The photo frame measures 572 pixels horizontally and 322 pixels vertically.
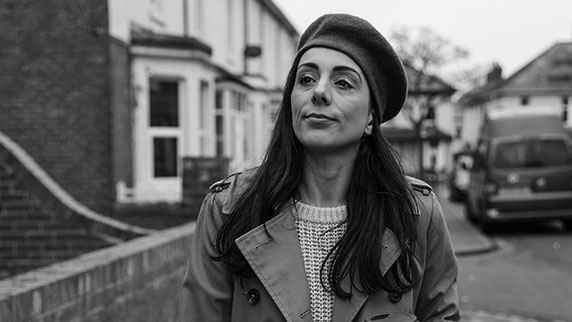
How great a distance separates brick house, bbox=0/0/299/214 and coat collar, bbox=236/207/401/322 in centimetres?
711

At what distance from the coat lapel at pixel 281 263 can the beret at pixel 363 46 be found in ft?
1.61

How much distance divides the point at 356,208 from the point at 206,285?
1.64 ft

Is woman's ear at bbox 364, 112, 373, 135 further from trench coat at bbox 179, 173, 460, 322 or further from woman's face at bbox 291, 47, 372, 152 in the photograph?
trench coat at bbox 179, 173, 460, 322

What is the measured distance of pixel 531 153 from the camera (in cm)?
1380

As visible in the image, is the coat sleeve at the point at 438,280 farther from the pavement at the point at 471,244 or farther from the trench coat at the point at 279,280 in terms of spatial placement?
the pavement at the point at 471,244

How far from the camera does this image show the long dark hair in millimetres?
1817

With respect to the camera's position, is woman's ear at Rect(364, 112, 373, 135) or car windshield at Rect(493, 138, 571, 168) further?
car windshield at Rect(493, 138, 571, 168)

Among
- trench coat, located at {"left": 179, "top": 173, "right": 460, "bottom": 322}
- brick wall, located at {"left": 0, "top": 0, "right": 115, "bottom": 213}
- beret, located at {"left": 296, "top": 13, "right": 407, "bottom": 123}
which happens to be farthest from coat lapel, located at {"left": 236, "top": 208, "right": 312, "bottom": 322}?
brick wall, located at {"left": 0, "top": 0, "right": 115, "bottom": 213}

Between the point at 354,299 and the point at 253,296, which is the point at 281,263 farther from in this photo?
the point at 354,299

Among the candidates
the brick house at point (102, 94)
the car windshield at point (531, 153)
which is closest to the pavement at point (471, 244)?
the car windshield at point (531, 153)

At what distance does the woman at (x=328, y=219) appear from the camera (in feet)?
5.95

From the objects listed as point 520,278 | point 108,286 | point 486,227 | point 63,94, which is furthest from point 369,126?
point 486,227

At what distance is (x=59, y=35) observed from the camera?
31.5 feet

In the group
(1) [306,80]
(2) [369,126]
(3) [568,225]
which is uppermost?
(1) [306,80]
